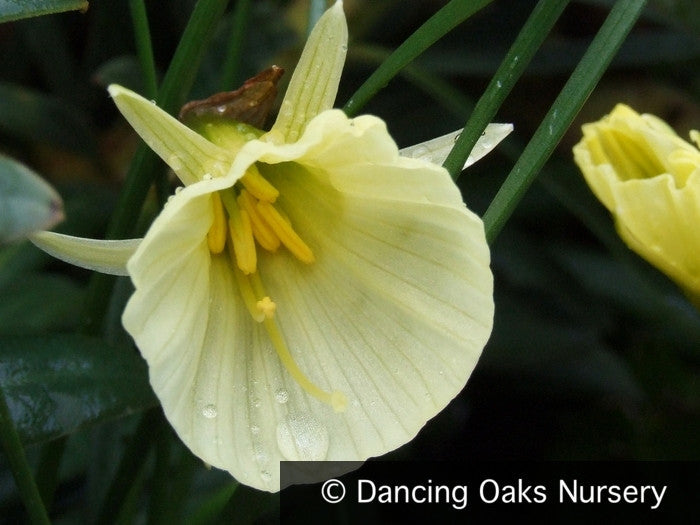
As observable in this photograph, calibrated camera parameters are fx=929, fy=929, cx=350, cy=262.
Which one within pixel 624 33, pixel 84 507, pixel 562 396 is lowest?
pixel 84 507

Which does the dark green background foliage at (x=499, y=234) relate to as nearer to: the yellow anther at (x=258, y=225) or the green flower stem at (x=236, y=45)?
the green flower stem at (x=236, y=45)

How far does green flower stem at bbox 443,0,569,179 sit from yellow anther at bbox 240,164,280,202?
0.10 metres

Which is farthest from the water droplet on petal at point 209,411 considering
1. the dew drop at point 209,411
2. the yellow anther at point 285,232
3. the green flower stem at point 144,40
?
the green flower stem at point 144,40

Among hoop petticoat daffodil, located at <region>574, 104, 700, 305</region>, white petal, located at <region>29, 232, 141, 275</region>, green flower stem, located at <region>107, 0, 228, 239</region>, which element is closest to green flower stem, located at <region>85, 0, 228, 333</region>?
green flower stem, located at <region>107, 0, 228, 239</region>

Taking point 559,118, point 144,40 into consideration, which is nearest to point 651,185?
point 559,118

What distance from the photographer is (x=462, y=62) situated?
97 cm

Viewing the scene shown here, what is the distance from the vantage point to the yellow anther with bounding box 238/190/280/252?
1.67 feet

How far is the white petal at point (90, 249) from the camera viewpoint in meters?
0.43

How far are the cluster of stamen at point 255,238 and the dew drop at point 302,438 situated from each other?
0.05ft

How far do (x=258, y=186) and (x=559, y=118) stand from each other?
0.16 m

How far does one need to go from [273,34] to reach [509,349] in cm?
38

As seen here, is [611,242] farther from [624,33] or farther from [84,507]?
[84,507]

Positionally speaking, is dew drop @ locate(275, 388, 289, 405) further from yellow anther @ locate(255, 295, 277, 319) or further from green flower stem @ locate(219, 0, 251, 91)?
green flower stem @ locate(219, 0, 251, 91)

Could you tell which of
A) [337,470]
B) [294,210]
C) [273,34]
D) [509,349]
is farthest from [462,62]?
[337,470]
